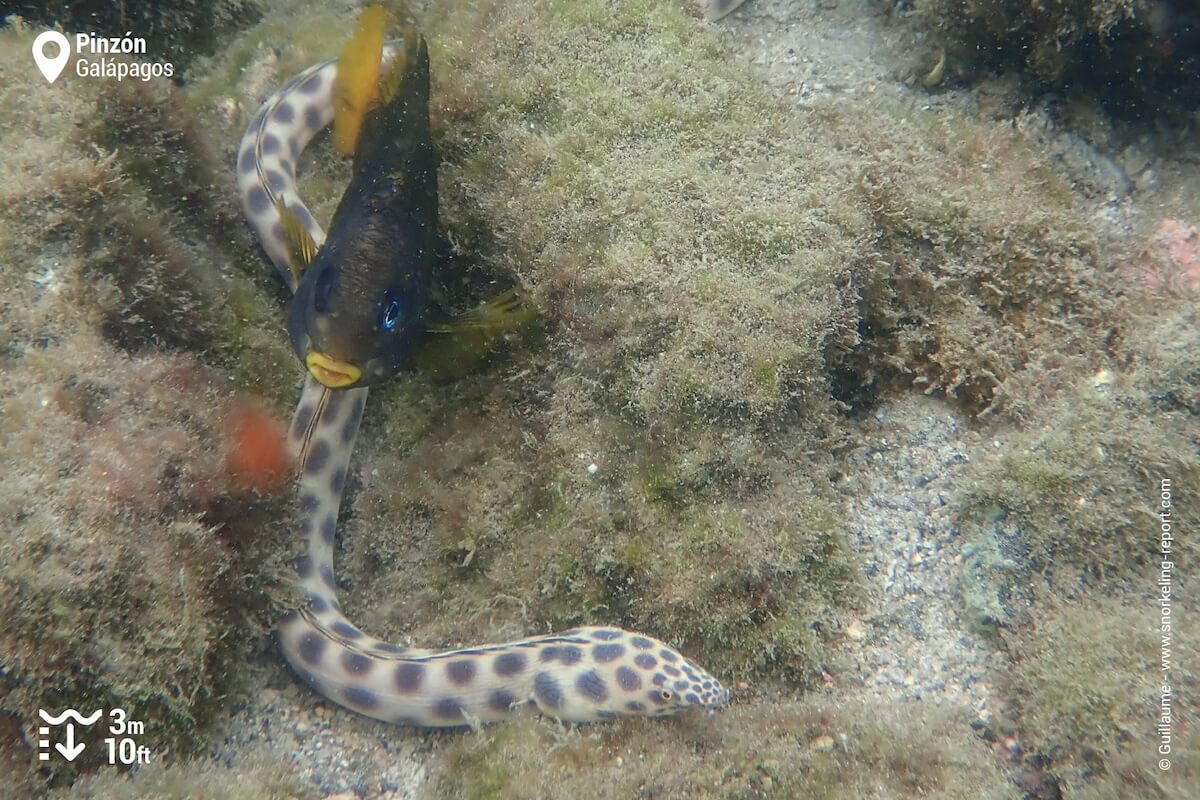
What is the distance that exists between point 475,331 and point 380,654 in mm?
1712

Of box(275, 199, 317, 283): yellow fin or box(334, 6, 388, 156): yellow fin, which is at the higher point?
box(334, 6, 388, 156): yellow fin

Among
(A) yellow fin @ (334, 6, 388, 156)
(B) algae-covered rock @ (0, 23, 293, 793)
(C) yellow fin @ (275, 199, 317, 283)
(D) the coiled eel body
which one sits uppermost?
(A) yellow fin @ (334, 6, 388, 156)

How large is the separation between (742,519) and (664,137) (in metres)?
1.96

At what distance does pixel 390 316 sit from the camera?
278 centimetres

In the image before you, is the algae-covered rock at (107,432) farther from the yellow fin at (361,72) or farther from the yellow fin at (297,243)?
the yellow fin at (361,72)

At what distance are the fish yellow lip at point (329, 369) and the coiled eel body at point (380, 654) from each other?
3.57 ft

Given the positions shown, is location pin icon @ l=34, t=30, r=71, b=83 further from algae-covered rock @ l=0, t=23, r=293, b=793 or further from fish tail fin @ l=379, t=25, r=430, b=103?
fish tail fin @ l=379, t=25, r=430, b=103

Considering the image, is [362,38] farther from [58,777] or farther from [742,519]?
[58,777]

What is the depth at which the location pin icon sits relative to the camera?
3135 mm

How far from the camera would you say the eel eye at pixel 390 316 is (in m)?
2.74

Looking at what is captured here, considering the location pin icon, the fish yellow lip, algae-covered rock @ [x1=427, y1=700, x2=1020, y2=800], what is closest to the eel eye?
the fish yellow lip

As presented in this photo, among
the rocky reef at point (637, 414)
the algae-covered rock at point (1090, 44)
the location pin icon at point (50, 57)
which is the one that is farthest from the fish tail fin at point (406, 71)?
the algae-covered rock at point (1090, 44)

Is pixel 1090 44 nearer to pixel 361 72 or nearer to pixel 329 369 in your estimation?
pixel 361 72

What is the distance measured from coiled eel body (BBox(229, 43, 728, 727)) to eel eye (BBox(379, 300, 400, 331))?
1.14m
